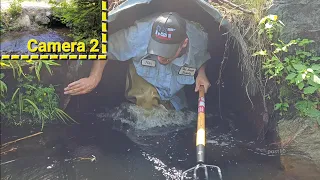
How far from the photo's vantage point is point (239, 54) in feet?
13.3

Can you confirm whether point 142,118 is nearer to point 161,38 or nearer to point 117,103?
point 117,103

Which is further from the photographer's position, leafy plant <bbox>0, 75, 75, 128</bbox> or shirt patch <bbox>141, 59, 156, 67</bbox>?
shirt patch <bbox>141, 59, 156, 67</bbox>

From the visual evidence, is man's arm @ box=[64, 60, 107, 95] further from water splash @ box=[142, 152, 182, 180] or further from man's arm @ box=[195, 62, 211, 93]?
man's arm @ box=[195, 62, 211, 93]

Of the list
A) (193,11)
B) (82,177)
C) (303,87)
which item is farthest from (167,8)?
(82,177)

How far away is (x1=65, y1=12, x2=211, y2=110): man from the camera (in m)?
3.67

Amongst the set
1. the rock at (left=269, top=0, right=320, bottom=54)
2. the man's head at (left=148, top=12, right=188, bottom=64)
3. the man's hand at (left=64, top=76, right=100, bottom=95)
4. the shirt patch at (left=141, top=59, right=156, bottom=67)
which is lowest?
the man's hand at (left=64, top=76, right=100, bottom=95)

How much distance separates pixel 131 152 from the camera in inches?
143

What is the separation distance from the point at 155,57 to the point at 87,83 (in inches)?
32.6

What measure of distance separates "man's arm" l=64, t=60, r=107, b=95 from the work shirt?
7.7 inches

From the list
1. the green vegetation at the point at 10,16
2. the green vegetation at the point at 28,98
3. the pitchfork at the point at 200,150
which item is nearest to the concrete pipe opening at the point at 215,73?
the green vegetation at the point at 28,98

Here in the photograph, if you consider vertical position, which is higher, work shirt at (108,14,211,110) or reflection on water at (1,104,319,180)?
work shirt at (108,14,211,110)

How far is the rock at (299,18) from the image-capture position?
11.3ft

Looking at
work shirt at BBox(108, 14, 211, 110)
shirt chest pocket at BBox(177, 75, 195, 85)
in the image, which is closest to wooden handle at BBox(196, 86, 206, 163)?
shirt chest pocket at BBox(177, 75, 195, 85)

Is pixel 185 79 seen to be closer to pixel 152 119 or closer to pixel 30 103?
pixel 152 119
